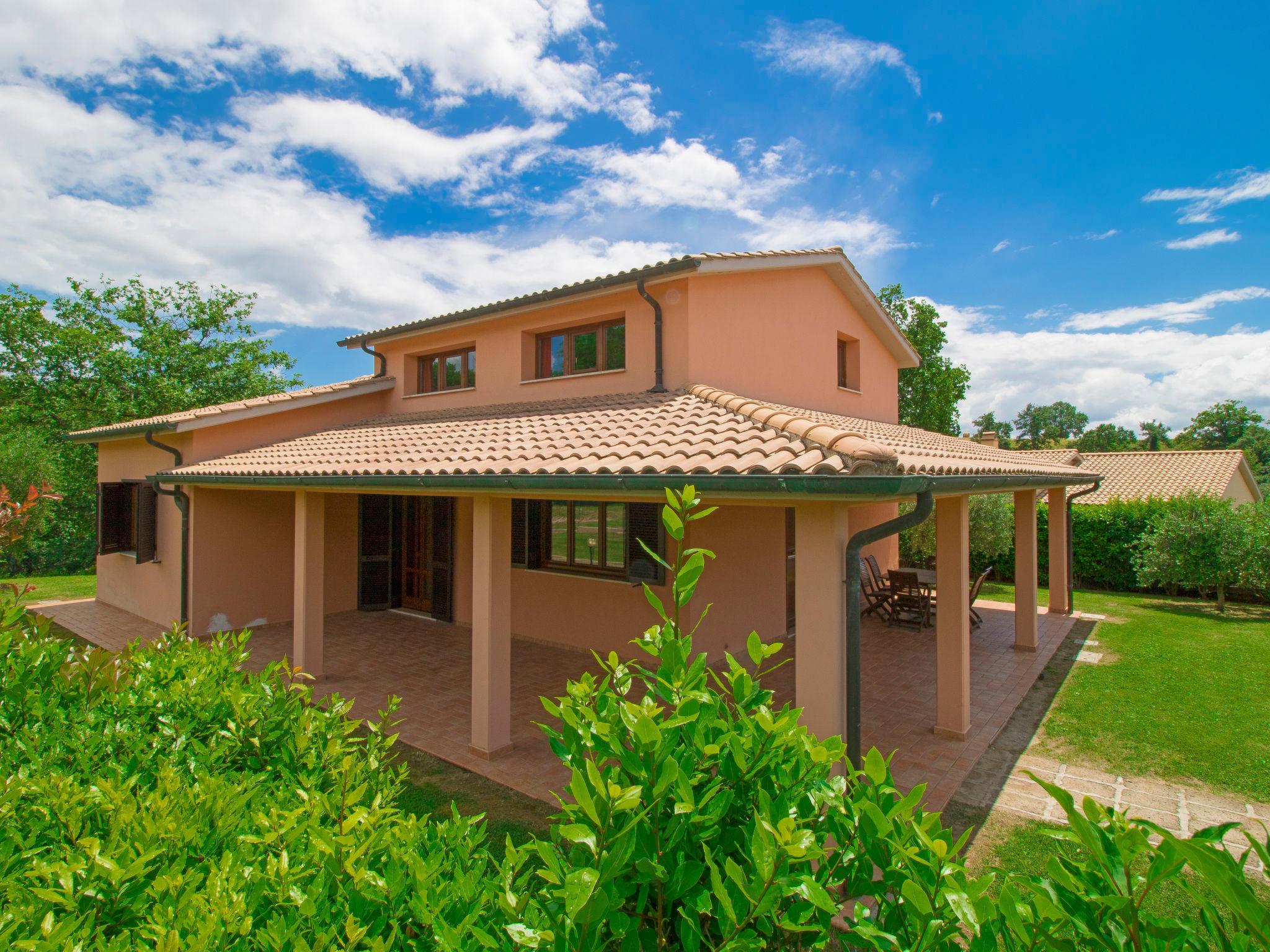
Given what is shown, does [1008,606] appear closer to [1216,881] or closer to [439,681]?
[439,681]

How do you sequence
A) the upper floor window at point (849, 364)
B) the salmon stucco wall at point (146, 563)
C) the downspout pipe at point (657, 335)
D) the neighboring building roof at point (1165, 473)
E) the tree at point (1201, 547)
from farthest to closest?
1. the neighboring building roof at point (1165, 473)
2. the tree at point (1201, 547)
3. the upper floor window at point (849, 364)
4. the salmon stucco wall at point (146, 563)
5. the downspout pipe at point (657, 335)

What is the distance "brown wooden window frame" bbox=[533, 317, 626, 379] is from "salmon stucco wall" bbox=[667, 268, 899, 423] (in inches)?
58.6

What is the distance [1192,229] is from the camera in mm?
25344

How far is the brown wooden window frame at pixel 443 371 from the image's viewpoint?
13.0 meters

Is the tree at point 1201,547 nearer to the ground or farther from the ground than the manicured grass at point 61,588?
farther from the ground

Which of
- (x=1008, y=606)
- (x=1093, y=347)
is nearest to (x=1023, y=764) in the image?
(x=1008, y=606)

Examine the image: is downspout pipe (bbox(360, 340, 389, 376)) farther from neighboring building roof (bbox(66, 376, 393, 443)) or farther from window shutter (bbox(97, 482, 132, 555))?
window shutter (bbox(97, 482, 132, 555))

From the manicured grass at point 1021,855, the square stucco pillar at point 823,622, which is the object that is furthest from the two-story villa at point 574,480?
the manicured grass at point 1021,855

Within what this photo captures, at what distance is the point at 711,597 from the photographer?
31.7ft

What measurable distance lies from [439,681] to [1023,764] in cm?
760

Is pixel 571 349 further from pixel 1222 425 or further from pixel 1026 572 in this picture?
pixel 1222 425

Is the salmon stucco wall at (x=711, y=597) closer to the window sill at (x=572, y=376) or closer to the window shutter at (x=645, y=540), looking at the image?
the window shutter at (x=645, y=540)

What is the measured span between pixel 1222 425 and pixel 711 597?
303 feet

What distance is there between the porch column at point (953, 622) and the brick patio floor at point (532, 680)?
0.94ft
